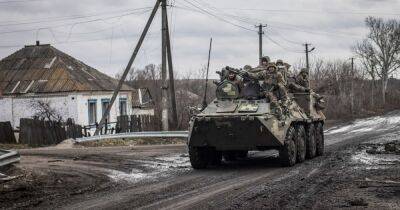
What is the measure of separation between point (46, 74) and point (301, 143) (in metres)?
24.4

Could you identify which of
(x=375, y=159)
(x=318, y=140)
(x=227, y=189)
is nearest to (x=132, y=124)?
(x=318, y=140)

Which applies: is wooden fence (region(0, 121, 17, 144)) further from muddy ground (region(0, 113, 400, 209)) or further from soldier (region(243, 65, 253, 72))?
soldier (region(243, 65, 253, 72))

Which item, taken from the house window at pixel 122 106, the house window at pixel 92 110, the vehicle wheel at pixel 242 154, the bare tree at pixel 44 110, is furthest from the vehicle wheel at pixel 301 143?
the house window at pixel 122 106

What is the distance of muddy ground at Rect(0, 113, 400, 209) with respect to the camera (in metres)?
9.50

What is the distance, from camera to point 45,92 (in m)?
36.0

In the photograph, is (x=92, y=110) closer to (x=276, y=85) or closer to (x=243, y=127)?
(x=276, y=85)

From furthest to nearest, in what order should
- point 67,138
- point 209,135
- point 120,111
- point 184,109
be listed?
point 120,111, point 184,109, point 67,138, point 209,135

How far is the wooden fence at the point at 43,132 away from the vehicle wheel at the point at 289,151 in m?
15.3

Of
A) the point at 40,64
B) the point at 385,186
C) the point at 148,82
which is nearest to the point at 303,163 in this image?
the point at 385,186

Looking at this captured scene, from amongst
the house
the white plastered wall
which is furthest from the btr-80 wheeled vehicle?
the house

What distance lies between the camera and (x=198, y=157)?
49.5 feet

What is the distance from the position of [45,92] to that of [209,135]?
2303 centimetres

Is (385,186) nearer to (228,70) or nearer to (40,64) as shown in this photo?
(228,70)

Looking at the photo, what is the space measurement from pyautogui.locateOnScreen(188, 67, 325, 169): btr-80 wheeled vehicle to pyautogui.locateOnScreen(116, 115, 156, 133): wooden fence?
14546mm
